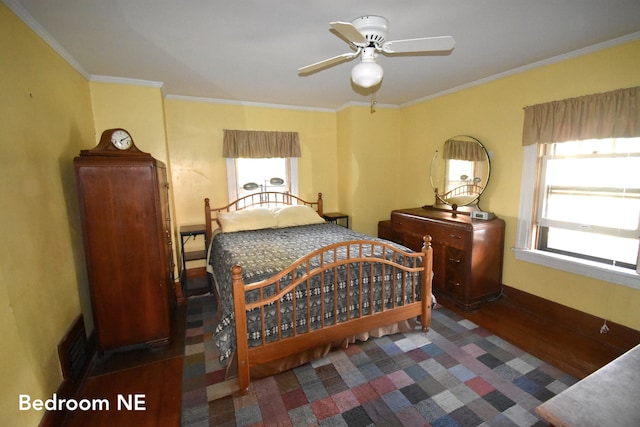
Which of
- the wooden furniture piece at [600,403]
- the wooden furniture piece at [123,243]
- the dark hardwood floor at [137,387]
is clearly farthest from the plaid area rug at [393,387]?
the wooden furniture piece at [600,403]

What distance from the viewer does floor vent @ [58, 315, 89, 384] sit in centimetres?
188

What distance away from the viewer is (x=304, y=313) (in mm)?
2166

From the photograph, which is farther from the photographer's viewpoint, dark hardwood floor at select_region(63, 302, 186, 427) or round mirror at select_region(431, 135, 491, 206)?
round mirror at select_region(431, 135, 491, 206)

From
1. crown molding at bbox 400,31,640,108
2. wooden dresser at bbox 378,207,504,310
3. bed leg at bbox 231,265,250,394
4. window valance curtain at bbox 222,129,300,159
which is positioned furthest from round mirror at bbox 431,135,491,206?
bed leg at bbox 231,265,250,394

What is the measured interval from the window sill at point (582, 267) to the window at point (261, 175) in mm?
3020

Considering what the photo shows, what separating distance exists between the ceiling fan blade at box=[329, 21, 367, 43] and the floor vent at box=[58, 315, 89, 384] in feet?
8.42

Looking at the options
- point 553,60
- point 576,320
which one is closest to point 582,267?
point 576,320

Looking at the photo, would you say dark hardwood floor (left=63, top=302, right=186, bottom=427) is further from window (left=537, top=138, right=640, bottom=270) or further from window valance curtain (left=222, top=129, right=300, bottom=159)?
window (left=537, top=138, right=640, bottom=270)

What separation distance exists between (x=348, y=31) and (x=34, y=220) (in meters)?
2.17

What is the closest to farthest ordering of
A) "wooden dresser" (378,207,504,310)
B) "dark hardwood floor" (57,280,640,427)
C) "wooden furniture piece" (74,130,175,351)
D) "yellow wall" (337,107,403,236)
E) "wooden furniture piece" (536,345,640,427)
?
"wooden furniture piece" (536,345,640,427) → "dark hardwood floor" (57,280,640,427) → "wooden furniture piece" (74,130,175,351) → "wooden dresser" (378,207,504,310) → "yellow wall" (337,107,403,236)

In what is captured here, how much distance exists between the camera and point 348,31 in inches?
60.6

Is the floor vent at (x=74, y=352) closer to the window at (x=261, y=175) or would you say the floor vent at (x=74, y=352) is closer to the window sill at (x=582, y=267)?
the window at (x=261, y=175)

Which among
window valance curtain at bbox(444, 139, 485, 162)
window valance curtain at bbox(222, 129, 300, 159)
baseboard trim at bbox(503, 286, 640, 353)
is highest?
window valance curtain at bbox(222, 129, 300, 159)

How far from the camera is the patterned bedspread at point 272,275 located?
1996 millimetres
